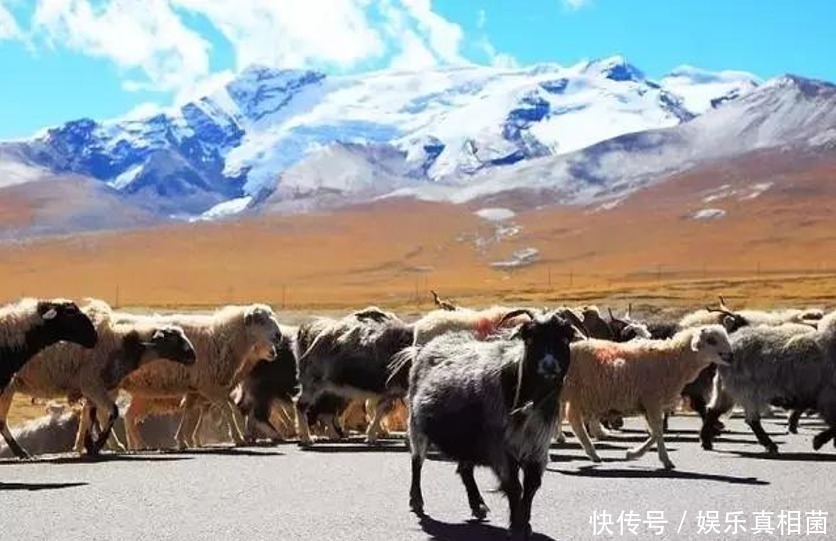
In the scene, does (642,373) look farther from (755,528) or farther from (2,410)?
(2,410)

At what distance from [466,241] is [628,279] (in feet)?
197

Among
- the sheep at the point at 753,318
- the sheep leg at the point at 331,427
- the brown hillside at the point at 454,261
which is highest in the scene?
the brown hillside at the point at 454,261

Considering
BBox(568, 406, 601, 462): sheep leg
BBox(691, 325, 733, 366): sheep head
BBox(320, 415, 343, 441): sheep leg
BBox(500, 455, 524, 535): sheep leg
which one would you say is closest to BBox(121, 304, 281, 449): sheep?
BBox(320, 415, 343, 441): sheep leg

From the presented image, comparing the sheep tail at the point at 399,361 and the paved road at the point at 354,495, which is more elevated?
the sheep tail at the point at 399,361

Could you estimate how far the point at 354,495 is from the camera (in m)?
13.0

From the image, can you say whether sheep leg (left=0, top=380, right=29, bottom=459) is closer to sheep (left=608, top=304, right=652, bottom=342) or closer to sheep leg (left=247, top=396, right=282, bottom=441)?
sheep leg (left=247, top=396, right=282, bottom=441)

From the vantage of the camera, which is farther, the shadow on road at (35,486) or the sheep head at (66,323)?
the sheep head at (66,323)

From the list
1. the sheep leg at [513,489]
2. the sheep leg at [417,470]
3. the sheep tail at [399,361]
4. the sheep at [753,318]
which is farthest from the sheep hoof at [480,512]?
the sheep at [753,318]

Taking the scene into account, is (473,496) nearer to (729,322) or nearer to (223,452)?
(223,452)

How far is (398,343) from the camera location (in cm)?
1995

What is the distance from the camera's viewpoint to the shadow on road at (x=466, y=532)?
34.4 feet

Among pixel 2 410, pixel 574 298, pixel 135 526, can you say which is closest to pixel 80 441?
pixel 2 410

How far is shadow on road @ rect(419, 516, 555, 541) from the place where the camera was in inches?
413

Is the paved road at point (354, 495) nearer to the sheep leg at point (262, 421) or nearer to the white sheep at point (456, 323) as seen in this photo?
the white sheep at point (456, 323)
